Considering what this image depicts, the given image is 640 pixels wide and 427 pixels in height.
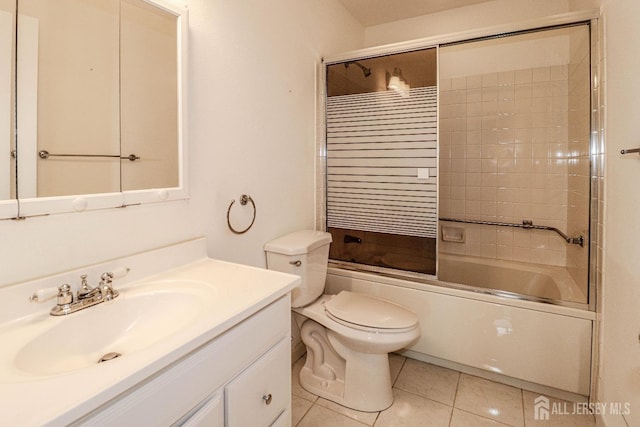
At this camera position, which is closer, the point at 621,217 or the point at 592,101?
the point at 621,217

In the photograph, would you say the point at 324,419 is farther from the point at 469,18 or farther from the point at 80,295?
the point at 469,18

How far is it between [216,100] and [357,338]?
130 centimetres

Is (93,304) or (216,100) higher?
(216,100)

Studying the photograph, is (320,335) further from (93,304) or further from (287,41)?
(287,41)

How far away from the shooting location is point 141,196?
1.24 meters

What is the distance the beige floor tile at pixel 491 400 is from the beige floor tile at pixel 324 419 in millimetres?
580

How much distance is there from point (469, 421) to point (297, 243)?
4.00 feet

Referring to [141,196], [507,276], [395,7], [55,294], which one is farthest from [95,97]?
[507,276]

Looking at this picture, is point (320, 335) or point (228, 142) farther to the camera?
point (320, 335)

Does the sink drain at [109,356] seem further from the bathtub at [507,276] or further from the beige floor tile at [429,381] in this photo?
the bathtub at [507,276]

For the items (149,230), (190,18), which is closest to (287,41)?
(190,18)

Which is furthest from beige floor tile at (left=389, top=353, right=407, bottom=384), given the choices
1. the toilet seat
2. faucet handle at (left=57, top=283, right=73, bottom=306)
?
faucet handle at (left=57, top=283, right=73, bottom=306)

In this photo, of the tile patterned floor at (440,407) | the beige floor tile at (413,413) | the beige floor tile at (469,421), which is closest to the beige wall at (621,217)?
the tile patterned floor at (440,407)

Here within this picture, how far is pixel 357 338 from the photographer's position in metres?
1.66
